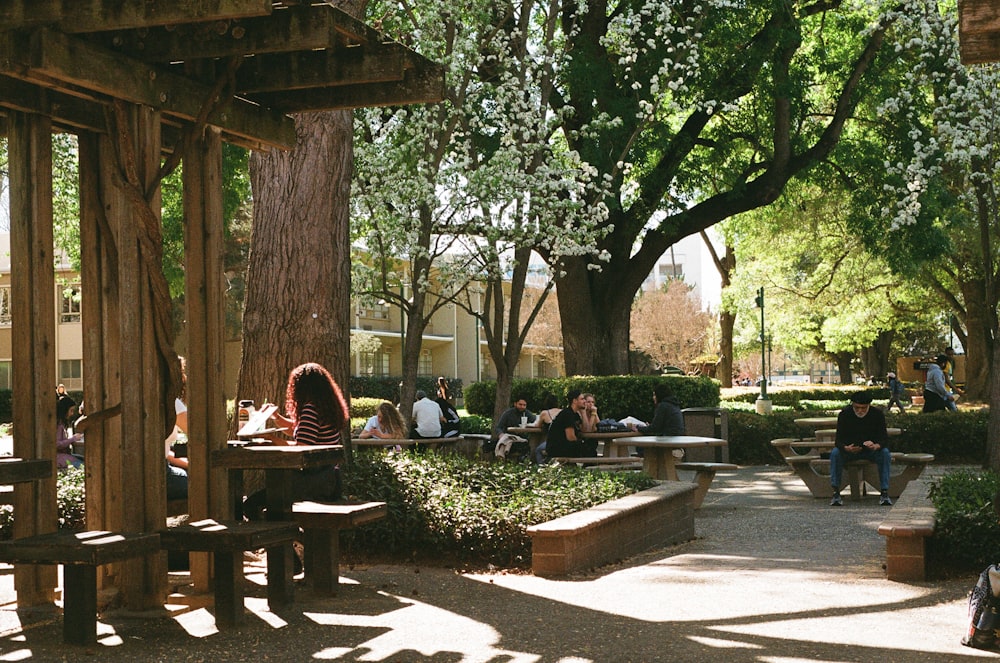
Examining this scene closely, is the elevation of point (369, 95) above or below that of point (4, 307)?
below

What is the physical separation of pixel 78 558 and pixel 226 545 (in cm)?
82

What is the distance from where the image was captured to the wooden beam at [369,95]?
24.8ft

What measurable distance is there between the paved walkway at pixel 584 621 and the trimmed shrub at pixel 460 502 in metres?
0.29

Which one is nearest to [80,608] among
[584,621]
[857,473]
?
[584,621]

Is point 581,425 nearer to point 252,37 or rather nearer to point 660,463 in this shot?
point 660,463

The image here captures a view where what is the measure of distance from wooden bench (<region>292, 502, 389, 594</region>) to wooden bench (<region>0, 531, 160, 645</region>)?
141cm

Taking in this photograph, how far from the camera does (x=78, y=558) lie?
5.94 metres

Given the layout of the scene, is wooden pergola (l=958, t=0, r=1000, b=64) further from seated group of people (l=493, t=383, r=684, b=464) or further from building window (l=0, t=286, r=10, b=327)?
building window (l=0, t=286, r=10, b=327)

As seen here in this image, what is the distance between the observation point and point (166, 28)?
691cm

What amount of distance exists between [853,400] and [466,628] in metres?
8.94

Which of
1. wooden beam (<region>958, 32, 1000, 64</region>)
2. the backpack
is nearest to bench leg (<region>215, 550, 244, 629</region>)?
the backpack

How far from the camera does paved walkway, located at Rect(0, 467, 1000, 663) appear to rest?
605 centimetres

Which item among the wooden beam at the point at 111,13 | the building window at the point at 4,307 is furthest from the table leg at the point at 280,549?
the building window at the point at 4,307

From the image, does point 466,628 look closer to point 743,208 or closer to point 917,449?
point 917,449
